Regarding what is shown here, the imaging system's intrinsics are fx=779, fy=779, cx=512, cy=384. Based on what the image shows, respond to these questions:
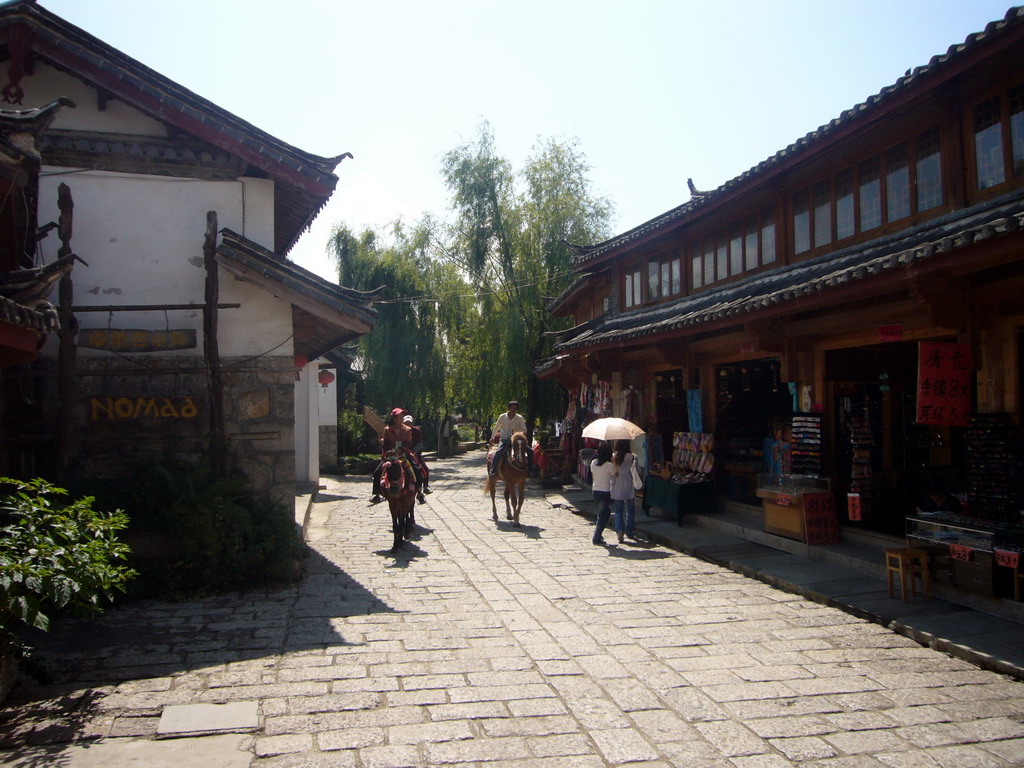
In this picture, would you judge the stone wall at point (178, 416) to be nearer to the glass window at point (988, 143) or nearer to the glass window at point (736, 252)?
the glass window at point (736, 252)

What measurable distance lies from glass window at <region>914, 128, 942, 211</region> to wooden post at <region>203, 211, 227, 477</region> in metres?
8.30

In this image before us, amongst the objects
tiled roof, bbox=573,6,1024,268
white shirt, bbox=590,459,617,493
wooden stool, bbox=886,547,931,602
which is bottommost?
wooden stool, bbox=886,547,931,602

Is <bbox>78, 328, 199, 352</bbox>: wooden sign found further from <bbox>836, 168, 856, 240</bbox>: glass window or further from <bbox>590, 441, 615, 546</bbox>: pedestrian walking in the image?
<bbox>836, 168, 856, 240</bbox>: glass window

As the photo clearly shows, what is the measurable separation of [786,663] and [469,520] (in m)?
8.94

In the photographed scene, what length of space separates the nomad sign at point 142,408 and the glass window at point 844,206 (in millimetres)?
8687

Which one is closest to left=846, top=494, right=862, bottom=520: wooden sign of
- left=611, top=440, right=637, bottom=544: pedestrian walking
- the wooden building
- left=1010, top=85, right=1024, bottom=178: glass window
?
the wooden building

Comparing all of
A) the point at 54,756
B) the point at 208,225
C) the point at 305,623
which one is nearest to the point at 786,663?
the point at 305,623

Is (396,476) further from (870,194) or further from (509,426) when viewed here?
(870,194)

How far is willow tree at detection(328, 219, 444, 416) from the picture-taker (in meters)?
28.4

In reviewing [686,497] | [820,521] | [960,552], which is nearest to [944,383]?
[960,552]

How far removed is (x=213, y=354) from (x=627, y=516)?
6376 mm

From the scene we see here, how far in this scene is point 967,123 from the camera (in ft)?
28.0

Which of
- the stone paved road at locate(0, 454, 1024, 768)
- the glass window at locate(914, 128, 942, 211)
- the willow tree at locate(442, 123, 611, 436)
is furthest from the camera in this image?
the willow tree at locate(442, 123, 611, 436)

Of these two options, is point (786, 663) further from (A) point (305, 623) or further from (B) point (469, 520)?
(B) point (469, 520)
